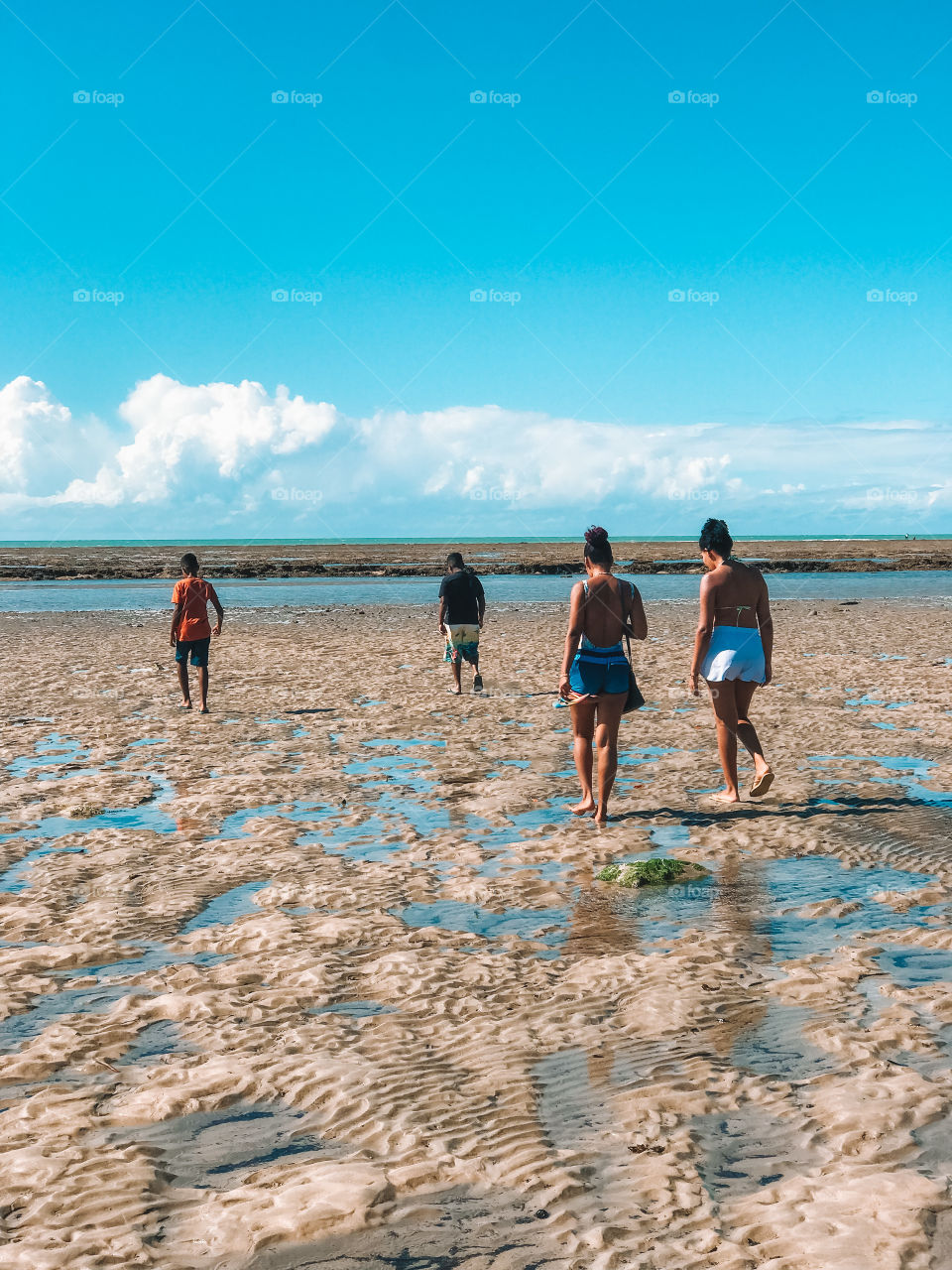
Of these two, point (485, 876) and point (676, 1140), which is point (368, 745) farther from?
point (676, 1140)

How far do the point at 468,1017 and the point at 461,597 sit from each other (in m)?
9.46

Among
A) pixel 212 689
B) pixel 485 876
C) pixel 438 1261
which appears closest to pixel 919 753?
pixel 485 876

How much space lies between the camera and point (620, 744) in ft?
34.6

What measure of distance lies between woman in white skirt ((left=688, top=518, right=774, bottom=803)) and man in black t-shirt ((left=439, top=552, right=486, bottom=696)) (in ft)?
19.0

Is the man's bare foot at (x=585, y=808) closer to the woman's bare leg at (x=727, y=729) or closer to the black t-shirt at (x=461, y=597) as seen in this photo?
the woman's bare leg at (x=727, y=729)

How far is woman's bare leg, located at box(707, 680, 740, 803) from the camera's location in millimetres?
7578

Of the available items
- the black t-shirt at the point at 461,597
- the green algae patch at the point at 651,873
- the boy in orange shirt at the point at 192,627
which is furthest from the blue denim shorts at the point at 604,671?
the boy in orange shirt at the point at 192,627

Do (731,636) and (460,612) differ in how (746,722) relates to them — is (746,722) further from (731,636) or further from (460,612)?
(460,612)

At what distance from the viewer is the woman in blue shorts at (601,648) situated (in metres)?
7.14

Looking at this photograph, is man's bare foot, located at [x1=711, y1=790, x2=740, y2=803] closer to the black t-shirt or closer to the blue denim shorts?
the blue denim shorts

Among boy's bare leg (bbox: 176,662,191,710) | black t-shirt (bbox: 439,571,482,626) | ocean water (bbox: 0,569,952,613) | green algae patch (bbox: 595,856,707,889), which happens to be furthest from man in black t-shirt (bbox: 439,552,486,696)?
ocean water (bbox: 0,569,952,613)

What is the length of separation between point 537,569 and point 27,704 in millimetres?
49225

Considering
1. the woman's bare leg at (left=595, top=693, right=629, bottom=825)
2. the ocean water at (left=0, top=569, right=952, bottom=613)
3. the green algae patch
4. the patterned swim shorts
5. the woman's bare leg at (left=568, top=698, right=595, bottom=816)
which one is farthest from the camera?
the ocean water at (left=0, top=569, right=952, bottom=613)

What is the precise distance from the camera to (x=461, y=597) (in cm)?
1341
